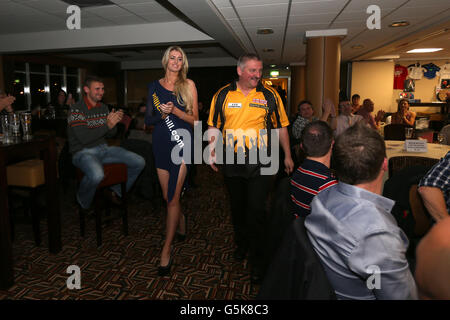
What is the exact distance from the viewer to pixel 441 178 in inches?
64.8

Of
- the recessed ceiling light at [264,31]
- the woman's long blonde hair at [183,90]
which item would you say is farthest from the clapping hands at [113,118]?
the recessed ceiling light at [264,31]

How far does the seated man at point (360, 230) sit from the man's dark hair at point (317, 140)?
771 mm

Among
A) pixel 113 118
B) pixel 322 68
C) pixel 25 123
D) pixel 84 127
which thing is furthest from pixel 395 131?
pixel 25 123

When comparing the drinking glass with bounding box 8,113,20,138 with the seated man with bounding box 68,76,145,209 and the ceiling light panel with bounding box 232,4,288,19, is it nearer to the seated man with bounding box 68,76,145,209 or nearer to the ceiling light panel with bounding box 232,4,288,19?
the seated man with bounding box 68,76,145,209

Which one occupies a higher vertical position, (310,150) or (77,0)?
(77,0)

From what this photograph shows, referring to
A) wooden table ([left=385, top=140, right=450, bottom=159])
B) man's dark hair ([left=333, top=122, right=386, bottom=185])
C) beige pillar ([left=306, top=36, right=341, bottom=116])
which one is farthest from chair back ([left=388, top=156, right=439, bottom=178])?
beige pillar ([left=306, top=36, right=341, bottom=116])

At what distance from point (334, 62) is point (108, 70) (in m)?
9.60

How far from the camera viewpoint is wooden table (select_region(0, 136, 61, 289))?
2.22 m

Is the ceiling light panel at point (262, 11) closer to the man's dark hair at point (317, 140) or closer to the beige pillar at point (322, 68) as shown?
the beige pillar at point (322, 68)

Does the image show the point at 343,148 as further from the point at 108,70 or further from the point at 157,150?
the point at 108,70

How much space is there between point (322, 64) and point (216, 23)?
8.14 feet

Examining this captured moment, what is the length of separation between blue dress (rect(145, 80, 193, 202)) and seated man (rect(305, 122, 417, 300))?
1.54m

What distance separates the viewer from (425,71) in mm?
11914
